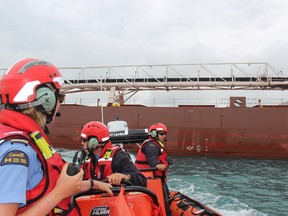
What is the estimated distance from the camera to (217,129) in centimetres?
1764

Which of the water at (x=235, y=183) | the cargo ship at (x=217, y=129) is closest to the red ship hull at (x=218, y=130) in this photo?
the cargo ship at (x=217, y=129)

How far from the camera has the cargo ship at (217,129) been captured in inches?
664

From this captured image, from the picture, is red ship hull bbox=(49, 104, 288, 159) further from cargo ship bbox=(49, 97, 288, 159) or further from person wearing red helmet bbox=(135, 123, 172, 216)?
person wearing red helmet bbox=(135, 123, 172, 216)

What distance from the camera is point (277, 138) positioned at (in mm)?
16906

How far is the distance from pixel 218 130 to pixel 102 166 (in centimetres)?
1505

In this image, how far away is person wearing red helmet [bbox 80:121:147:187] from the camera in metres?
3.02

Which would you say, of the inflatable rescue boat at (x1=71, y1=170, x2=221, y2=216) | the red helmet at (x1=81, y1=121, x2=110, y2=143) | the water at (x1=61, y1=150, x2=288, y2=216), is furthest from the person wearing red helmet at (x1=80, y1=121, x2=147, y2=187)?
the water at (x1=61, y1=150, x2=288, y2=216)

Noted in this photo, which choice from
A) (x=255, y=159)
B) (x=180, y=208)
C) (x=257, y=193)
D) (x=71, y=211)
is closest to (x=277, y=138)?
(x=255, y=159)

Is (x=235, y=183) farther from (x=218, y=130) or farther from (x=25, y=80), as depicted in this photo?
(x=25, y=80)

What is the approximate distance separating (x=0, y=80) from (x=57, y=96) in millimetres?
272

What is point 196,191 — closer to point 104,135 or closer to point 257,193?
point 257,193

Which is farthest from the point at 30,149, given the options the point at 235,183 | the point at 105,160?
the point at 235,183

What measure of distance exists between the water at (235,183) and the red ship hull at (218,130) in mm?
802

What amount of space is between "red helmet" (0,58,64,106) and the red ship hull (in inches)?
621
